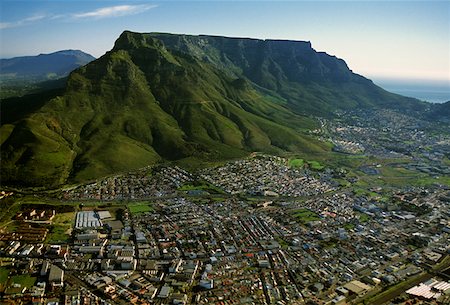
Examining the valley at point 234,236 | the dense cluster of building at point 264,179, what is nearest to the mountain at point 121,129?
the valley at point 234,236

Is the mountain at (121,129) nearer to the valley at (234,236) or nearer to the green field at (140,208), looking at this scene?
the valley at (234,236)

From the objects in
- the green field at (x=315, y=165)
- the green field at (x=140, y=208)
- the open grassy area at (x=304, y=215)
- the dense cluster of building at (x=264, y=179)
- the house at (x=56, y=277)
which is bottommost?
the green field at (x=140, y=208)

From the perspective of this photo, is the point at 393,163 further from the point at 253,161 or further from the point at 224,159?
the point at 224,159

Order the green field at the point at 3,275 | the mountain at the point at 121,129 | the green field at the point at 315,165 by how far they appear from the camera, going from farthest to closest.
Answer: the green field at the point at 315,165
the mountain at the point at 121,129
the green field at the point at 3,275

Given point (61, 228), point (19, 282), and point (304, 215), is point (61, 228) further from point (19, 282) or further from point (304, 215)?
point (304, 215)

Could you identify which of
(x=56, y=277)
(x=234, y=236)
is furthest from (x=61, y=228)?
(x=234, y=236)

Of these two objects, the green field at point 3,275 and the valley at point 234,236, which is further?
the valley at point 234,236

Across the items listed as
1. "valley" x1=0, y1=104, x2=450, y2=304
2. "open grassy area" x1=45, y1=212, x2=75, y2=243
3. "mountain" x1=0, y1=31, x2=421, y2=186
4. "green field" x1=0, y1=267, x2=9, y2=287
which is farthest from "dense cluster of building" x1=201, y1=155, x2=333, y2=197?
"green field" x1=0, y1=267, x2=9, y2=287
